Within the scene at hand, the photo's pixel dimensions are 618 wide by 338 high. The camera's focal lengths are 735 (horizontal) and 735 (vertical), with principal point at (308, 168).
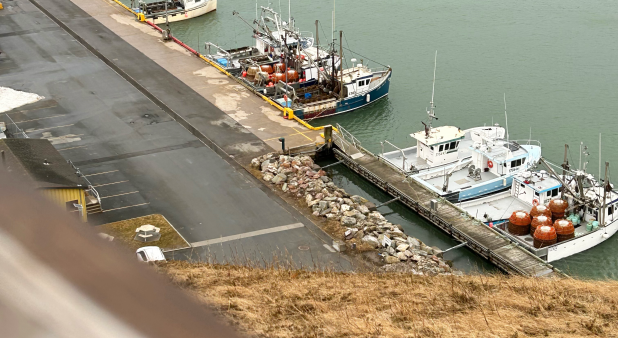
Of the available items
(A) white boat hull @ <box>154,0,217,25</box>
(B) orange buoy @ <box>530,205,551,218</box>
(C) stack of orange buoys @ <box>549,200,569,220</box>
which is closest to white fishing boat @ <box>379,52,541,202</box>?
(B) orange buoy @ <box>530,205,551,218</box>

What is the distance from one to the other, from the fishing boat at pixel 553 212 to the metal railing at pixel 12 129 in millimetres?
21312

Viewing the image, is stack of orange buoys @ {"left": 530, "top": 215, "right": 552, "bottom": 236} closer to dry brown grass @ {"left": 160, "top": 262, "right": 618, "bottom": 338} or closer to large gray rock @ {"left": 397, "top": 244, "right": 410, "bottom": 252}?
large gray rock @ {"left": 397, "top": 244, "right": 410, "bottom": 252}

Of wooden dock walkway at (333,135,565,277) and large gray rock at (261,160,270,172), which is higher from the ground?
large gray rock at (261,160,270,172)

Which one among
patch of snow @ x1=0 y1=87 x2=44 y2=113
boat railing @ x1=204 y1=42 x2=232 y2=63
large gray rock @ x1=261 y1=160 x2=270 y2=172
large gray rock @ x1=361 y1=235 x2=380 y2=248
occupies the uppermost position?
boat railing @ x1=204 y1=42 x2=232 y2=63

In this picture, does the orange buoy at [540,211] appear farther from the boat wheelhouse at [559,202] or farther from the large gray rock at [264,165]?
the large gray rock at [264,165]

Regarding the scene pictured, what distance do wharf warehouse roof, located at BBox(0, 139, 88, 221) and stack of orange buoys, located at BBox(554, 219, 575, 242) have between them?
17580mm

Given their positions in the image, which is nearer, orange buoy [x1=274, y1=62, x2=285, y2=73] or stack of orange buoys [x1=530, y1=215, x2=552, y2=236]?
stack of orange buoys [x1=530, y1=215, x2=552, y2=236]

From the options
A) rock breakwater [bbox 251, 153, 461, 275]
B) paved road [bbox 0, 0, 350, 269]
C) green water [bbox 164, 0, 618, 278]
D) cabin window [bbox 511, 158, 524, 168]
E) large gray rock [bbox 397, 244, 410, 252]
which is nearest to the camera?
rock breakwater [bbox 251, 153, 461, 275]

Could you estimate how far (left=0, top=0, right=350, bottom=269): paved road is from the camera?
2739 cm

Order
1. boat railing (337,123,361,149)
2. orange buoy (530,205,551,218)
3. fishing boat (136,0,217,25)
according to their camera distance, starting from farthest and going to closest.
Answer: fishing boat (136,0,217,25)
boat railing (337,123,361,149)
orange buoy (530,205,551,218)

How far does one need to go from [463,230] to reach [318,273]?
11037mm

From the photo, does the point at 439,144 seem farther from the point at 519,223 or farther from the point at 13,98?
the point at 13,98

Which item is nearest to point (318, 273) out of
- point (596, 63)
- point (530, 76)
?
point (530, 76)

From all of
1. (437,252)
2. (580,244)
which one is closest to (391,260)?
(437,252)
